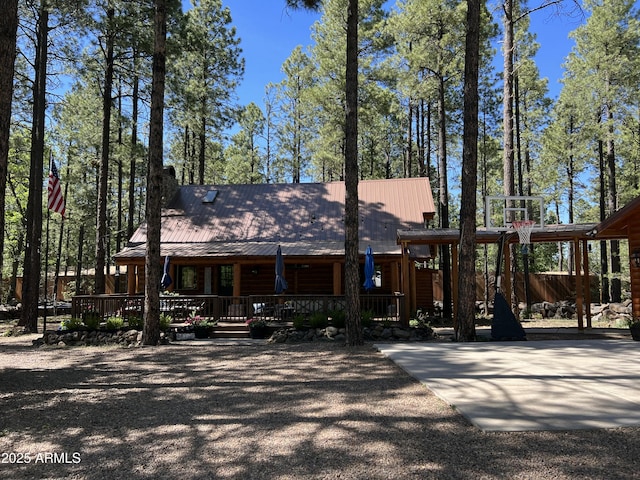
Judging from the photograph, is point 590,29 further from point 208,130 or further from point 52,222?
point 52,222

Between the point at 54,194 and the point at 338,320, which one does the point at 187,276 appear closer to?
the point at 54,194

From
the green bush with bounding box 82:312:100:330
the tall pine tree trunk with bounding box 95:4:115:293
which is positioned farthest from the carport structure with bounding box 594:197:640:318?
the tall pine tree trunk with bounding box 95:4:115:293

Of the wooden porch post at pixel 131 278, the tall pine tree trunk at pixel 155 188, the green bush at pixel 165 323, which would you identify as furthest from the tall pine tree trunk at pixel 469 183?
the wooden porch post at pixel 131 278

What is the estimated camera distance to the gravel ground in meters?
3.39

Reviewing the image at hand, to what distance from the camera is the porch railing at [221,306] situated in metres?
13.1

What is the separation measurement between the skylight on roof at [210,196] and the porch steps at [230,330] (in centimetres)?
894

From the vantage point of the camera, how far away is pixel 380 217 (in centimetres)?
1892

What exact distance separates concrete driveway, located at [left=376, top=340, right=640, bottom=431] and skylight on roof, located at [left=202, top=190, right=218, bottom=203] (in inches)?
530

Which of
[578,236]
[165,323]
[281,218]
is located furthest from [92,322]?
[578,236]

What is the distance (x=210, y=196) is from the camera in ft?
68.8

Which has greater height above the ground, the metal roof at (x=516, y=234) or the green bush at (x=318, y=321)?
the metal roof at (x=516, y=234)

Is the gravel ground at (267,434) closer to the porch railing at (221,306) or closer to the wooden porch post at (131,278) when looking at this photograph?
the porch railing at (221,306)

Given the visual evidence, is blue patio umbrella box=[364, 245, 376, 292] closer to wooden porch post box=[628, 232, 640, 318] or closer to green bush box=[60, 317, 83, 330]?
wooden porch post box=[628, 232, 640, 318]

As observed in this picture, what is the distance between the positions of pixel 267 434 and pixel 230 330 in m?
9.06
